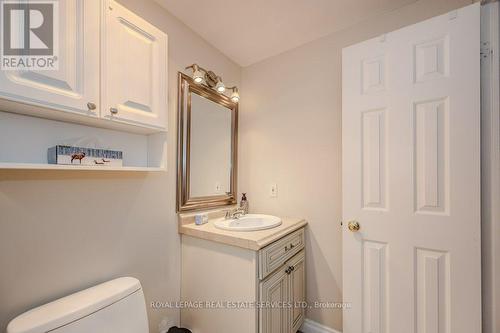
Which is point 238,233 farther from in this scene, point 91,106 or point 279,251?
point 91,106

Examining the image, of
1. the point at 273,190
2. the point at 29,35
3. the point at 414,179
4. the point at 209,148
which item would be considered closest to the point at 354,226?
the point at 414,179

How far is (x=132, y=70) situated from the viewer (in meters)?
1.06

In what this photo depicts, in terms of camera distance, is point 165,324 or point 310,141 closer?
point 165,324

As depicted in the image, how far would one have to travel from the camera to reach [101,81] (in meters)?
0.93

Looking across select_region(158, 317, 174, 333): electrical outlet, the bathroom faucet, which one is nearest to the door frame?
the bathroom faucet

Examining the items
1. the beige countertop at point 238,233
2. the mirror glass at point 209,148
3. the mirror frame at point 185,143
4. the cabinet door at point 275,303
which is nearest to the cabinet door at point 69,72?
the mirror frame at point 185,143

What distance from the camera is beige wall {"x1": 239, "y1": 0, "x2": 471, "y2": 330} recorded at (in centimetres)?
160

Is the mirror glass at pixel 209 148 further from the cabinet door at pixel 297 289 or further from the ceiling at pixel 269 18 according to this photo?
the cabinet door at pixel 297 289

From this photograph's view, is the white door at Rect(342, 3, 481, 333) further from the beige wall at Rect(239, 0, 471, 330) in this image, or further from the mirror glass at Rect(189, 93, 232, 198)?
the mirror glass at Rect(189, 93, 232, 198)

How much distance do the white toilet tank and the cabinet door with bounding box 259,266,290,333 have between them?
0.61m

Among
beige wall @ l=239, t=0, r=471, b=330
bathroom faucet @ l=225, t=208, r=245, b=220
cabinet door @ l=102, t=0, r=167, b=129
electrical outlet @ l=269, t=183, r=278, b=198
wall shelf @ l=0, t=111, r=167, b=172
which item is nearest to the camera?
wall shelf @ l=0, t=111, r=167, b=172

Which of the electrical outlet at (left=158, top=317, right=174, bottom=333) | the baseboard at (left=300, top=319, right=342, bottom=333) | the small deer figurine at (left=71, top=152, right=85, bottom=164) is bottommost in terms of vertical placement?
the baseboard at (left=300, top=319, right=342, bottom=333)

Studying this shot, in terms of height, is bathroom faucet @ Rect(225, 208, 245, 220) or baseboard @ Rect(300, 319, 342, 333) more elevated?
bathroom faucet @ Rect(225, 208, 245, 220)

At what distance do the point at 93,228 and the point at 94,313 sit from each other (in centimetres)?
39
